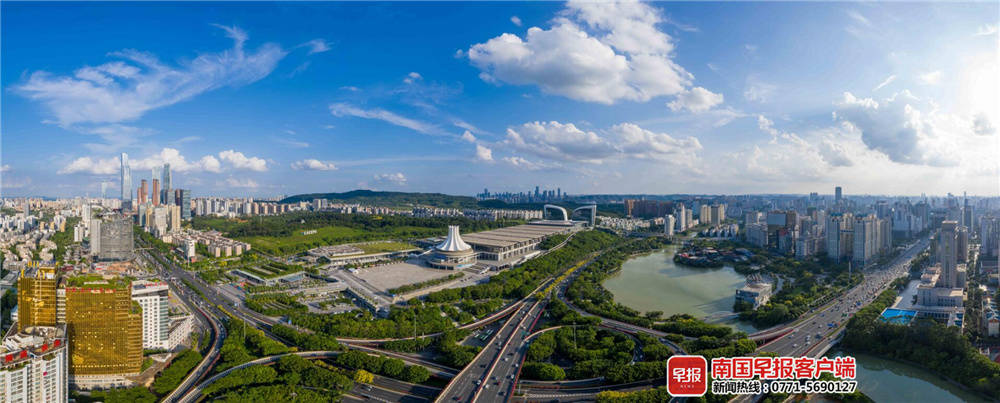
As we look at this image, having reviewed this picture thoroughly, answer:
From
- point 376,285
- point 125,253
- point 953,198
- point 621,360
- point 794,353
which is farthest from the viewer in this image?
point 953,198

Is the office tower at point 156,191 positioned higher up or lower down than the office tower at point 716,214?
higher up

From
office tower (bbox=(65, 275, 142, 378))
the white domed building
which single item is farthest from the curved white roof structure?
office tower (bbox=(65, 275, 142, 378))

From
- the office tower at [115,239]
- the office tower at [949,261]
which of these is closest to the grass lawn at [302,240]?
the office tower at [115,239]

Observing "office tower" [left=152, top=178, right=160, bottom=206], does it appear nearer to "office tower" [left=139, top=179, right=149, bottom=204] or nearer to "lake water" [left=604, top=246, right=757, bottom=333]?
"office tower" [left=139, top=179, right=149, bottom=204]

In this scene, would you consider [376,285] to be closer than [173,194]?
Yes

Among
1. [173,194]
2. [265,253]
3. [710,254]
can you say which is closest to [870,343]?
[710,254]

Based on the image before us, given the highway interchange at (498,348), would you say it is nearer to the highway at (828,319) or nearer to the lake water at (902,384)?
the highway at (828,319)

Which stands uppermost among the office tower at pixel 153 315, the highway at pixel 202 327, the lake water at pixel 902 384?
the office tower at pixel 153 315

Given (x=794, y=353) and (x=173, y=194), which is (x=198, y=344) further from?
(x=173, y=194)
